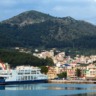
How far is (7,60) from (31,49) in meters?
66.0

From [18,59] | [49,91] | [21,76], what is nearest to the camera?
[49,91]

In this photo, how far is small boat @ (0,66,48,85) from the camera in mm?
85812

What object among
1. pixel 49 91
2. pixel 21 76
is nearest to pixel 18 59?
pixel 21 76

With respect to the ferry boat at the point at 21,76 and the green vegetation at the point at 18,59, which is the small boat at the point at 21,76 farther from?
the green vegetation at the point at 18,59

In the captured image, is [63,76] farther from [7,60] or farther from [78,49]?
[78,49]

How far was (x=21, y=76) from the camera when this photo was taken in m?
89.8

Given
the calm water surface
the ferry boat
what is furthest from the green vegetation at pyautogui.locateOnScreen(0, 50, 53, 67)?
the calm water surface

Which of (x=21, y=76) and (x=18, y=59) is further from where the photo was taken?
(x=18, y=59)

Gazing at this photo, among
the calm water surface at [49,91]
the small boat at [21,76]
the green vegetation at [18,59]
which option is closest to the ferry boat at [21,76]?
the small boat at [21,76]

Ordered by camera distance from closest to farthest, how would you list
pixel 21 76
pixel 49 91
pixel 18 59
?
pixel 49 91 < pixel 21 76 < pixel 18 59

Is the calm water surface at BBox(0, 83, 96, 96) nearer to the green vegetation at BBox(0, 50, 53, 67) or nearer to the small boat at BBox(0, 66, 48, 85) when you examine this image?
the small boat at BBox(0, 66, 48, 85)

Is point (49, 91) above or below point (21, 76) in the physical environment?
below

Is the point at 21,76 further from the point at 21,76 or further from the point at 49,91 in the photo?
the point at 49,91

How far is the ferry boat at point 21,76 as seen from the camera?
282 ft
